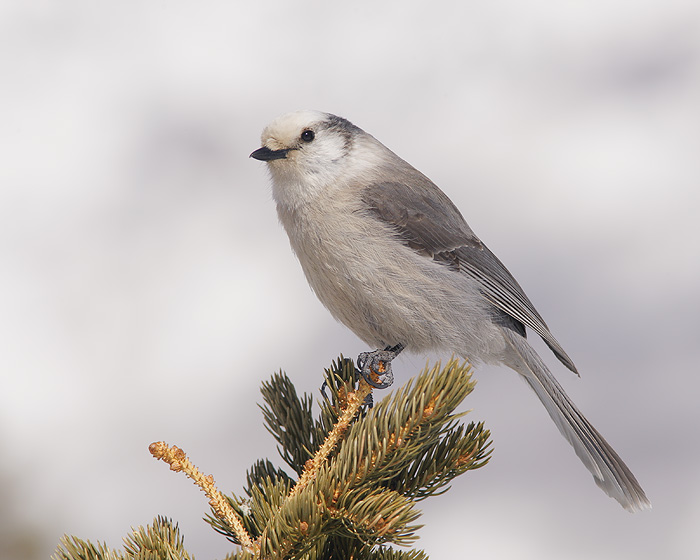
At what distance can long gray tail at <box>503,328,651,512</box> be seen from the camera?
7.41 feet

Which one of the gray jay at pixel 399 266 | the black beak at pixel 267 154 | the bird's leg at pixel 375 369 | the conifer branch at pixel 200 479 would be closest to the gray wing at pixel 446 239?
the gray jay at pixel 399 266

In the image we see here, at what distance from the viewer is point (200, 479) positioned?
1305 millimetres

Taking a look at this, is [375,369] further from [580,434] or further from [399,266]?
[580,434]

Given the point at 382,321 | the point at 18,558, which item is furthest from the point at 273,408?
the point at 18,558

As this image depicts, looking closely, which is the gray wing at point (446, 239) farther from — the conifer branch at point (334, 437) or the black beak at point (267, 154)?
the conifer branch at point (334, 437)

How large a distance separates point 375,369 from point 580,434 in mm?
929

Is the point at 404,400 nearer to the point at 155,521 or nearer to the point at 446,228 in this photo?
the point at 155,521

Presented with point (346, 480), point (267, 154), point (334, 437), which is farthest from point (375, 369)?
point (267, 154)

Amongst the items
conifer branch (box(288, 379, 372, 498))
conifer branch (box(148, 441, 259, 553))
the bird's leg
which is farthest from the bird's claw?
conifer branch (box(148, 441, 259, 553))

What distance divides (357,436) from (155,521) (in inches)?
16.2

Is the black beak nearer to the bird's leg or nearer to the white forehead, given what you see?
the white forehead

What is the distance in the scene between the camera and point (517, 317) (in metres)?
2.43

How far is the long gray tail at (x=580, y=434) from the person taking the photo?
226cm

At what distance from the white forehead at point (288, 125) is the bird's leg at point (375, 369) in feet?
2.85
